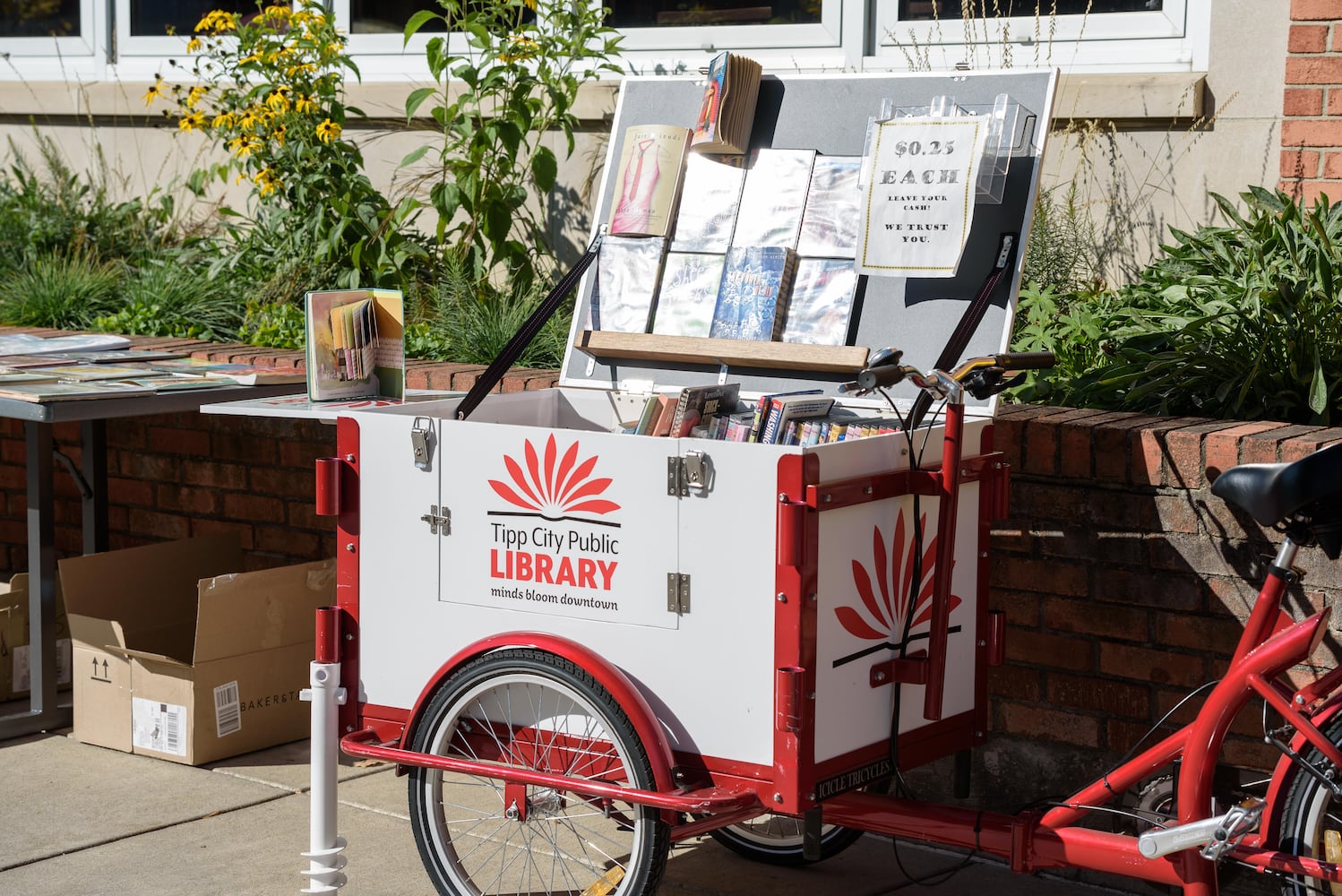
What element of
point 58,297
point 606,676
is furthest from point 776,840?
point 58,297

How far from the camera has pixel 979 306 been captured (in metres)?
3.45

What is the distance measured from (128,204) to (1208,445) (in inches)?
235

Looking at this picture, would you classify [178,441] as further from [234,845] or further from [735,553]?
[735,553]

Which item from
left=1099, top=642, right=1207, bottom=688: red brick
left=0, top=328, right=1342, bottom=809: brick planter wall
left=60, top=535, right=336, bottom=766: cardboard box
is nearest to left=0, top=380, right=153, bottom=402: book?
left=60, top=535, right=336, bottom=766: cardboard box

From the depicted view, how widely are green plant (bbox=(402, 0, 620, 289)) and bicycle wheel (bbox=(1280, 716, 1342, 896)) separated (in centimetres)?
401

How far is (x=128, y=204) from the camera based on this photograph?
25.6 feet

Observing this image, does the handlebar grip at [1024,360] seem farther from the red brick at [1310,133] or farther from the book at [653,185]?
the red brick at [1310,133]

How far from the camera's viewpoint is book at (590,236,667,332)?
4.02m

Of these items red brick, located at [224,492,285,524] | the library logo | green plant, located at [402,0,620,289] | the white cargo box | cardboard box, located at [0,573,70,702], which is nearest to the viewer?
the white cargo box

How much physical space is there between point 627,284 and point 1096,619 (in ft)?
4.87

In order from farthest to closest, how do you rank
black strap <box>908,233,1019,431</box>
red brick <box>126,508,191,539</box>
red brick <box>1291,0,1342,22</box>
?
red brick <box>126,508,191,539</box> → red brick <box>1291,0,1342,22</box> → black strap <box>908,233,1019,431</box>

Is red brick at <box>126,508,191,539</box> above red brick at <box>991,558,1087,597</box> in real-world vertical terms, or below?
below

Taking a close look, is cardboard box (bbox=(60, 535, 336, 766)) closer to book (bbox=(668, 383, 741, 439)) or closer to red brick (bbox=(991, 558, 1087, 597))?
book (bbox=(668, 383, 741, 439))

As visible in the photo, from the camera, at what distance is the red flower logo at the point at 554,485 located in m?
3.07
